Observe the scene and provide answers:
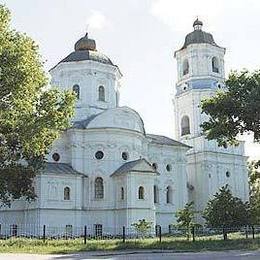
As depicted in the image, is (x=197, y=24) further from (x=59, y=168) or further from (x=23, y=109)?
(x=23, y=109)

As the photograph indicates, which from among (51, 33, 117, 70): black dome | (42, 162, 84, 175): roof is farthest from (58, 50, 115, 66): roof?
(42, 162, 84, 175): roof

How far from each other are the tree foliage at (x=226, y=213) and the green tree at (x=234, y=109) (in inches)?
148

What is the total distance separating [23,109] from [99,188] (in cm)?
2213

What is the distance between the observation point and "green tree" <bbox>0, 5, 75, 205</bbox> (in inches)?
877

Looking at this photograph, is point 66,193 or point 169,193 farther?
point 169,193

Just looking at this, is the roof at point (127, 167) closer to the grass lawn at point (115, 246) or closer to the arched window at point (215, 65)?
the grass lawn at point (115, 246)

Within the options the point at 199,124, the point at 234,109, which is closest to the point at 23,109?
the point at 234,109

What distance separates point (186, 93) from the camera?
54.7 metres

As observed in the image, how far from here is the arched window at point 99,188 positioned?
1722 inches

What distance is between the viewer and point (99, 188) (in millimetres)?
43969

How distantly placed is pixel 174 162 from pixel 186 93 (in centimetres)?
856

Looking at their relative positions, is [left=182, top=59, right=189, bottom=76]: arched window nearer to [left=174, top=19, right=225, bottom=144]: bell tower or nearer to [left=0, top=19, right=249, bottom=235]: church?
[left=174, top=19, right=225, bottom=144]: bell tower

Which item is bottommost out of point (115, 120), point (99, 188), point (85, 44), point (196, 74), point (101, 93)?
point (99, 188)

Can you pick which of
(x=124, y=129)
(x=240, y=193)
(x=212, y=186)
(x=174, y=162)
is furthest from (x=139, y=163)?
(x=240, y=193)
